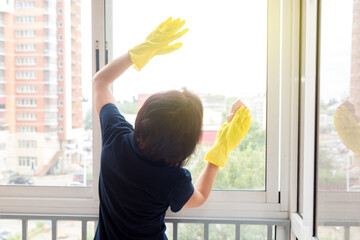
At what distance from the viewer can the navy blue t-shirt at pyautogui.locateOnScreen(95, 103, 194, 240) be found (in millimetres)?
992

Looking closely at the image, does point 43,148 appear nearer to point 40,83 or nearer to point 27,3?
point 40,83

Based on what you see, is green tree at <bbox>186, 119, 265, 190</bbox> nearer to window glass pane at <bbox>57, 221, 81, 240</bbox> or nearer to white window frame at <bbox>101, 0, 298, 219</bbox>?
white window frame at <bbox>101, 0, 298, 219</bbox>

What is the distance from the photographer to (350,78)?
2.74 ft

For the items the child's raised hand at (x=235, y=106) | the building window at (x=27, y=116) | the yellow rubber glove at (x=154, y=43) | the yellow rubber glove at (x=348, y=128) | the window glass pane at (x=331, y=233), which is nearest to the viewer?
the yellow rubber glove at (x=348, y=128)

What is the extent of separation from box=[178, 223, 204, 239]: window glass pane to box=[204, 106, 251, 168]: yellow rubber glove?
43 centimetres

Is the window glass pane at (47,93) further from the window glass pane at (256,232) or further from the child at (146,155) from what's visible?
the window glass pane at (256,232)

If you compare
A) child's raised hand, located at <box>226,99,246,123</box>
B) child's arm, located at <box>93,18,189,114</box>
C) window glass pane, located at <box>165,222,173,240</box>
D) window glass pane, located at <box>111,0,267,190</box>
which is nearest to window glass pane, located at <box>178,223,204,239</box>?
window glass pane, located at <box>165,222,173,240</box>

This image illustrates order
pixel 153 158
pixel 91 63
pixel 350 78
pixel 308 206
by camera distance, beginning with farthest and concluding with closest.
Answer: pixel 91 63, pixel 308 206, pixel 153 158, pixel 350 78

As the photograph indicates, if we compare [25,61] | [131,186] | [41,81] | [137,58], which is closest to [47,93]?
[41,81]

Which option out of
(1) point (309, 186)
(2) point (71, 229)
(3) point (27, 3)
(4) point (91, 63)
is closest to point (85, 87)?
(4) point (91, 63)

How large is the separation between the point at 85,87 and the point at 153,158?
67 centimetres

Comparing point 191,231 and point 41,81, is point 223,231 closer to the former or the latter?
point 191,231

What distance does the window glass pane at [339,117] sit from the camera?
81cm

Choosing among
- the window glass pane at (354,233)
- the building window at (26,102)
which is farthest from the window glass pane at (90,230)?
the window glass pane at (354,233)
